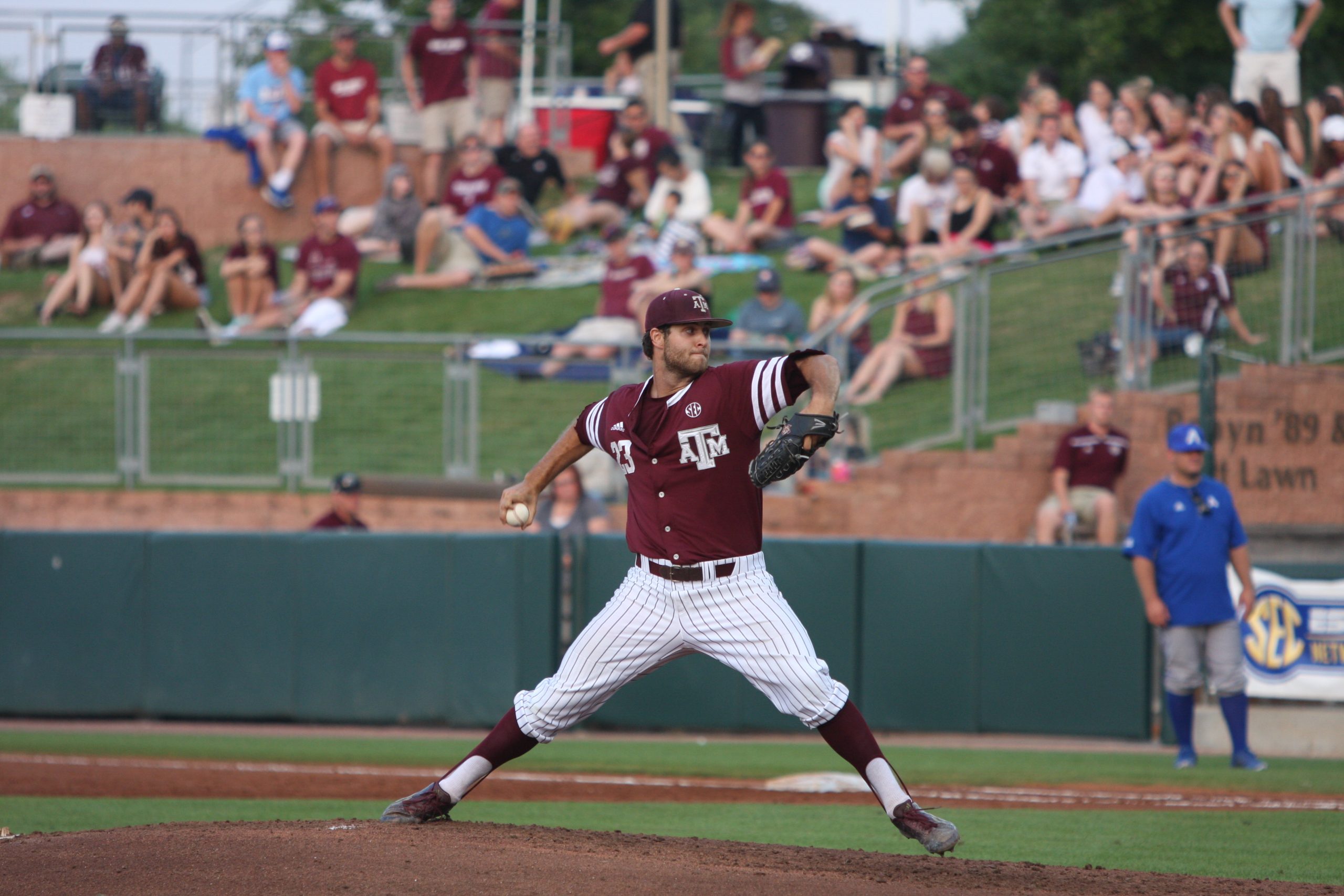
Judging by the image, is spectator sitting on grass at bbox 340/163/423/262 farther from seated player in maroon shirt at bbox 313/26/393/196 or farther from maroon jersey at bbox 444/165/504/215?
seated player in maroon shirt at bbox 313/26/393/196

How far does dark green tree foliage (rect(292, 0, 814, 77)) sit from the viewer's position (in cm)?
4097

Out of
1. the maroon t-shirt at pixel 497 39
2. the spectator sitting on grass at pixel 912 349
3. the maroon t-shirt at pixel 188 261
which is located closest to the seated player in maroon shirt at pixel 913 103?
the maroon t-shirt at pixel 497 39

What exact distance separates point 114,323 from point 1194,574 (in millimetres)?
12621

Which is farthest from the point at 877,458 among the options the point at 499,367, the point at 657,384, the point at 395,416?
the point at 657,384

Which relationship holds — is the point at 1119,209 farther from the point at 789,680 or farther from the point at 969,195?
the point at 789,680

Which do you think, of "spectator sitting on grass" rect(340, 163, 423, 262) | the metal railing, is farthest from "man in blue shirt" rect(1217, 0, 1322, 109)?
"spectator sitting on grass" rect(340, 163, 423, 262)

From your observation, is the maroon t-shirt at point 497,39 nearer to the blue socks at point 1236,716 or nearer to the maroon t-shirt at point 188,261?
the maroon t-shirt at point 188,261

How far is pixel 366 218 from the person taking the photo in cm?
2031

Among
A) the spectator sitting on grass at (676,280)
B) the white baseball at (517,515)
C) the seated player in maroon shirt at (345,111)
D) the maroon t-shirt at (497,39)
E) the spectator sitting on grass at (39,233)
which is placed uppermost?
the maroon t-shirt at (497,39)

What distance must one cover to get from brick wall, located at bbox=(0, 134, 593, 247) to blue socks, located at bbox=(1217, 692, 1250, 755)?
14.9 meters

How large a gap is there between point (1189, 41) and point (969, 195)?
17.8m

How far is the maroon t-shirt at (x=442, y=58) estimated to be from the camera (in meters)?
20.3

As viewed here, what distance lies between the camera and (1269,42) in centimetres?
1744

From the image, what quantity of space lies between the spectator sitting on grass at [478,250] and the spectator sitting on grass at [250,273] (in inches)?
76.0
